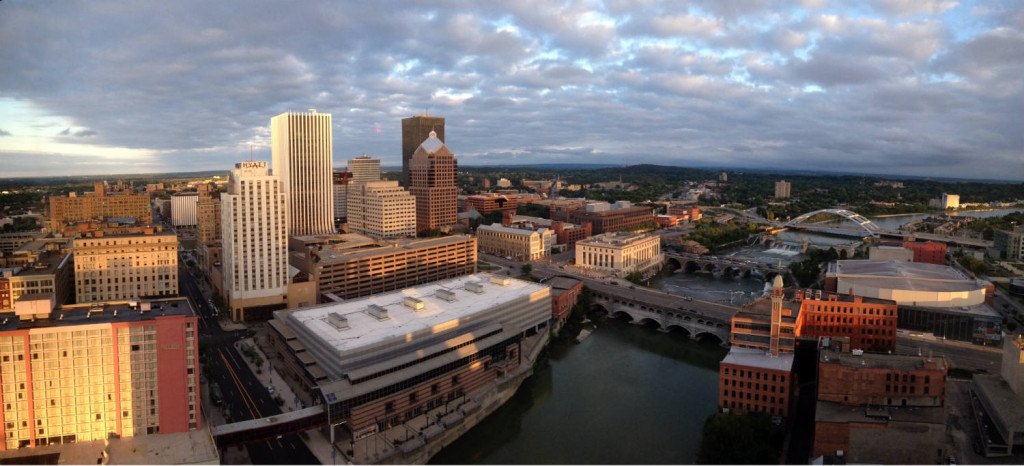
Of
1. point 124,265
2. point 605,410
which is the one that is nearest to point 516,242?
point 124,265

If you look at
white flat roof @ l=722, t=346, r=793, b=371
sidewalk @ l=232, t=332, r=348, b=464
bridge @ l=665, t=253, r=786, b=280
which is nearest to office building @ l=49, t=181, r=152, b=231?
sidewalk @ l=232, t=332, r=348, b=464

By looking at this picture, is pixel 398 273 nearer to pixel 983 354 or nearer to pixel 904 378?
pixel 904 378

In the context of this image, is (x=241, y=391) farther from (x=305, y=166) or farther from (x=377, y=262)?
(x=305, y=166)

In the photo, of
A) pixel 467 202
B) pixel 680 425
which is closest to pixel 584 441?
pixel 680 425

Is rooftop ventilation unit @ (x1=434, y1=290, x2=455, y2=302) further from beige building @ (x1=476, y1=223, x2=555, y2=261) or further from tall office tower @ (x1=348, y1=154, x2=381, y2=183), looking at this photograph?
tall office tower @ (x1=348, y1=154, x2=381, y2=183)

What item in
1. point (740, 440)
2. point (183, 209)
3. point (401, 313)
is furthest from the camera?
point (183, 209)
